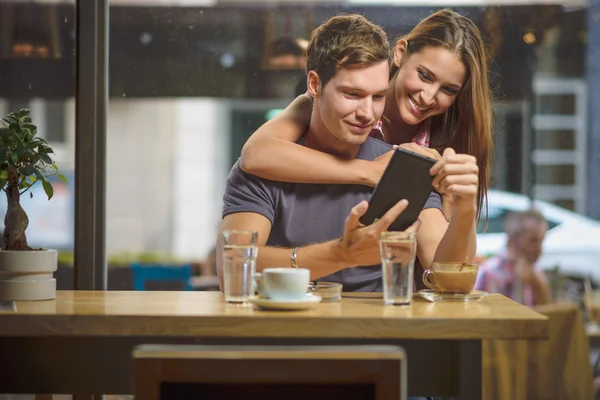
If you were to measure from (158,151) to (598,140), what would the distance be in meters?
1.82

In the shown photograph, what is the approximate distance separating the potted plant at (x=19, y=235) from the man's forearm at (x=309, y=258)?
0.73 meters

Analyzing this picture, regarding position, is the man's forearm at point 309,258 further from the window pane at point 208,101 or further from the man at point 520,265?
the man at point 520,265

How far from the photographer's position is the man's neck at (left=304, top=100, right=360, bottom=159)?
2850 mm

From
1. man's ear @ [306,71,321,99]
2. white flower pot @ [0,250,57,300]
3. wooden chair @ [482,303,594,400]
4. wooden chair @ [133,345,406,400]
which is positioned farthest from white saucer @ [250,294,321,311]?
wooden chair @ [482,303,594,400]

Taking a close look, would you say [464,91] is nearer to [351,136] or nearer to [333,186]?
[351,136]

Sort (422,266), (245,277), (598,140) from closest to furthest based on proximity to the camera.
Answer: (245,277) → (422,266) → (598,140)

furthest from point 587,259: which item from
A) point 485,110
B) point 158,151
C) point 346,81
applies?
point 158,151

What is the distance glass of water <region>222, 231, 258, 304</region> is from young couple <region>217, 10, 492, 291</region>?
649 mm

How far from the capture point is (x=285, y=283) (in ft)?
6.33

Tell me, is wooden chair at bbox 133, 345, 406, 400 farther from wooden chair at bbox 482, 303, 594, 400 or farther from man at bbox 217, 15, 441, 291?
wooden chair at bbox 482, 303, 594, 400

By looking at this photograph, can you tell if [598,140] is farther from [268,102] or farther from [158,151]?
[158,151]

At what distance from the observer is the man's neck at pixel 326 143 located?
285cm

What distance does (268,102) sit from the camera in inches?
124

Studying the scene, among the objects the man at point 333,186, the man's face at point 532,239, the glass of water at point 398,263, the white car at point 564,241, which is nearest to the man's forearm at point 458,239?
the man at point 333,186
